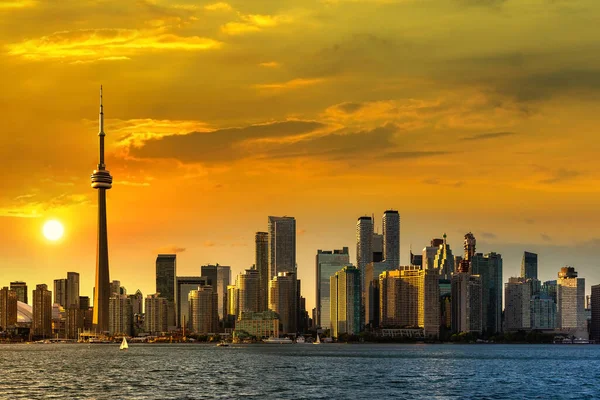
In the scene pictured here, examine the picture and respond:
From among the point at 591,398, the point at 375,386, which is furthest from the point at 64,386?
the point at 591,398

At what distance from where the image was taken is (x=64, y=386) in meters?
159

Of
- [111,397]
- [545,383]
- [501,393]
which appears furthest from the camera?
[545,383]

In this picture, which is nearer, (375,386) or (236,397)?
(236,397)

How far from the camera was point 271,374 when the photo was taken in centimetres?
19138

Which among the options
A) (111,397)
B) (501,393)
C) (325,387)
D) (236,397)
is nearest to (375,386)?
(325,387)

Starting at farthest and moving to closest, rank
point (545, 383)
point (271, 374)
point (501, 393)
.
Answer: point (271, 374)
point (545, 383)
point (501, 393)

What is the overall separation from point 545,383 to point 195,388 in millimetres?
60856

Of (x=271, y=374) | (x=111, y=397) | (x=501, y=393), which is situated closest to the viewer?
(x=111, y=397)

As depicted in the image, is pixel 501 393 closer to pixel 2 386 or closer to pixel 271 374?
pixel 271 374

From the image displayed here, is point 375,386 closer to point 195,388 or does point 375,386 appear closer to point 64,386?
point 195,388

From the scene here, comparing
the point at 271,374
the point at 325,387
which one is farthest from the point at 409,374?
the point at 325,387

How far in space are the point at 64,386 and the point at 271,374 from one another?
146ft

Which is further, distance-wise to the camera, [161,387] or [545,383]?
[545,383]

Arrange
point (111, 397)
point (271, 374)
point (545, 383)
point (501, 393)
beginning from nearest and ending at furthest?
point (111, 397)
point (501, 393)
point (545, 383)
point (271, 374)
